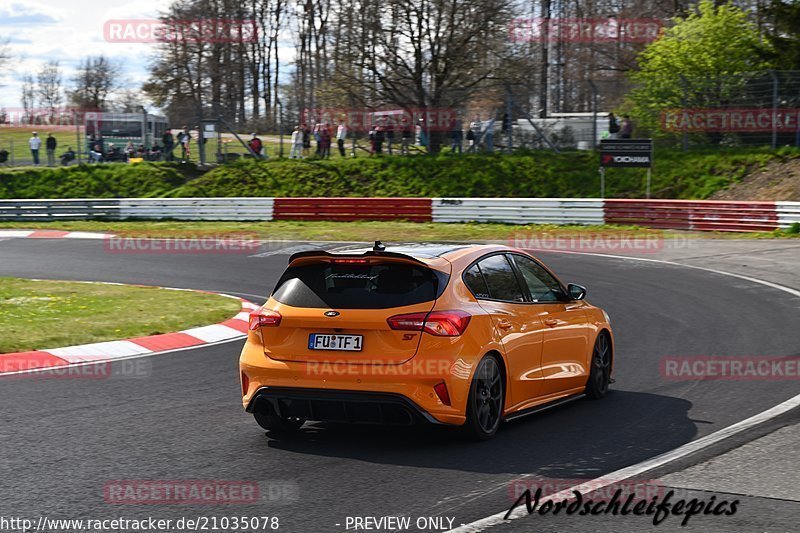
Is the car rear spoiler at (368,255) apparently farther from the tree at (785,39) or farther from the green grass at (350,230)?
the tree at (785,39)

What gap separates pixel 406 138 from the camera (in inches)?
1571

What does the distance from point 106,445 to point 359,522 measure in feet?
8.53

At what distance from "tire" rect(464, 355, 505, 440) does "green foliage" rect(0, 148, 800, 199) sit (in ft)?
87.3

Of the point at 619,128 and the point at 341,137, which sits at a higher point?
the point at 619,128

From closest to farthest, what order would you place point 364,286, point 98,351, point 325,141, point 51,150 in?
point 364,286, point 98,351, point 325,141, point 51,150

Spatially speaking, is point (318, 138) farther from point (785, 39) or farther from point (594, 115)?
point (785, 39)

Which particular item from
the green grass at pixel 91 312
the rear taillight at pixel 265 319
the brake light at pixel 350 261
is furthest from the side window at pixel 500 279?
the green grass at pixel 91 312

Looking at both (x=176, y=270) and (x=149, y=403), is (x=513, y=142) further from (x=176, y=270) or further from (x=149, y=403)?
(x=149, y=403)

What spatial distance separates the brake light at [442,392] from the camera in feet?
23.0

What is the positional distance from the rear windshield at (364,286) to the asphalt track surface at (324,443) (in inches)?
39.9

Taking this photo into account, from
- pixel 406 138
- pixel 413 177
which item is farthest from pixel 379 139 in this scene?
pixel 413 177

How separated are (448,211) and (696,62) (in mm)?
12378

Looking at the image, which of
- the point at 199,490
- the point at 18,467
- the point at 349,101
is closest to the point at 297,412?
the point at 199,490

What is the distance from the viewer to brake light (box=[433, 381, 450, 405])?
7.01m
